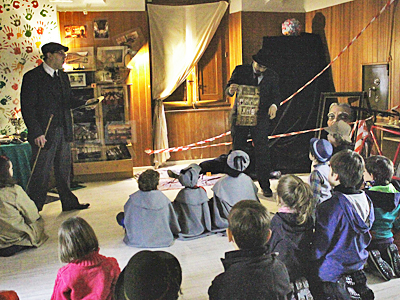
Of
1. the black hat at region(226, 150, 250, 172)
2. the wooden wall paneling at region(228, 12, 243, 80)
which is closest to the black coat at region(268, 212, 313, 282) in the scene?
the black hat at region(226, 150, 250, 172)

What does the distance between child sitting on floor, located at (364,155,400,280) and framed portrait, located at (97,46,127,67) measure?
4.22 m

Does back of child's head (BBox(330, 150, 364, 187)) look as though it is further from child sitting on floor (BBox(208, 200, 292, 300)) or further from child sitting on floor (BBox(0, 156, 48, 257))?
child sitting on floor (BBox(0, 156, 48, 257))

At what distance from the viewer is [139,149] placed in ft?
22.3

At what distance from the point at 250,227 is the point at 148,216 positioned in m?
1.84

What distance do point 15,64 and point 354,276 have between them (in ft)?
16.2

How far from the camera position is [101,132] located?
6441 mm

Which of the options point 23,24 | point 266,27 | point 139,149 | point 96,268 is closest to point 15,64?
point 23,24

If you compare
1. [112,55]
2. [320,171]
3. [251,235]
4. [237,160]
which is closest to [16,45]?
[112,55]

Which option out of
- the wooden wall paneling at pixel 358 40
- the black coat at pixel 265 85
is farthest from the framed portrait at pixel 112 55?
the wooden wall paneling at pixel 358 40

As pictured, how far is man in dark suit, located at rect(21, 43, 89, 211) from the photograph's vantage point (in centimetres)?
440

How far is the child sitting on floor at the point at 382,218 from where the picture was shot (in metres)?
3.00

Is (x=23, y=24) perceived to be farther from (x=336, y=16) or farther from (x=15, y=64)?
(x=336, y=16)

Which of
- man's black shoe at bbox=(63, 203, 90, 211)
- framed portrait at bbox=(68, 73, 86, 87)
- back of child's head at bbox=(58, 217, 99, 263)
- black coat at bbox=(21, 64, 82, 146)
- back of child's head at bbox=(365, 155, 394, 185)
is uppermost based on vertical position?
framed portrait at bbox=(68, 73, 86, 87)

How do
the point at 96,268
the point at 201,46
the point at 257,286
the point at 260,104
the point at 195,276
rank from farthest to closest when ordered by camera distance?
the point at 201,46, the point at 260,104, the point at 195,276, the point at 96,268, the point at 257,286
